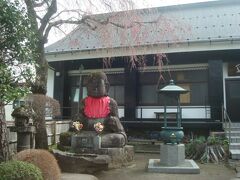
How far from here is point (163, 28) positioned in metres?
11.2

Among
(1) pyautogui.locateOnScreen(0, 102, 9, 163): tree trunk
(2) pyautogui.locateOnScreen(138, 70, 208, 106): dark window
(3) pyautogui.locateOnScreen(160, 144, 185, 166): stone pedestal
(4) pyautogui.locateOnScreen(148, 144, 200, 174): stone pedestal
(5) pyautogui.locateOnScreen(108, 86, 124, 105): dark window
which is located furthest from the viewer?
(5) pyautogui.locateOnScreen(108, 86, 124, 105): dark window

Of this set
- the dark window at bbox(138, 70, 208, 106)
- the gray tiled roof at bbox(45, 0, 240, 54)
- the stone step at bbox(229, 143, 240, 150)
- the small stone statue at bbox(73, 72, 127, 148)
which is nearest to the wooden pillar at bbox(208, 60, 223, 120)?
the dark window at bbox(138, 70, 208, 106)

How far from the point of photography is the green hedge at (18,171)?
18.8 feet

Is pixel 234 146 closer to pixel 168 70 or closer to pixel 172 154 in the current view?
pixel 172 154

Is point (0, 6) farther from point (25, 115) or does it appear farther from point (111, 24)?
point (111, 24)

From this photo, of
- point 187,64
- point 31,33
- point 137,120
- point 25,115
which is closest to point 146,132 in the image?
point 137,120

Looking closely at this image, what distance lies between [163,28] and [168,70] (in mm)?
5690

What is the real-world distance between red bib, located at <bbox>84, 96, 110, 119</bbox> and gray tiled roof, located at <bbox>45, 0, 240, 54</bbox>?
2.02 m

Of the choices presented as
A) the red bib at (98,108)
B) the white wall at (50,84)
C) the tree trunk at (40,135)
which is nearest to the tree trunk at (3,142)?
the tree trunk at (40,135)

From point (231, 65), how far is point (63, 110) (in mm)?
9143

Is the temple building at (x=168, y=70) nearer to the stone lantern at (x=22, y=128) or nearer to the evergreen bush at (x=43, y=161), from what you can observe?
the stone lantern at (x=22, y=128)

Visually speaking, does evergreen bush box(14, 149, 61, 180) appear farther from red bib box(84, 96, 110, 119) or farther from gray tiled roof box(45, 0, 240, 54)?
gray tiled roof box(45, 0, 240, 54)

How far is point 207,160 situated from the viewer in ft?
38.2

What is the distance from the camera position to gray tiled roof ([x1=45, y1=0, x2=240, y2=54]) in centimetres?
1105
